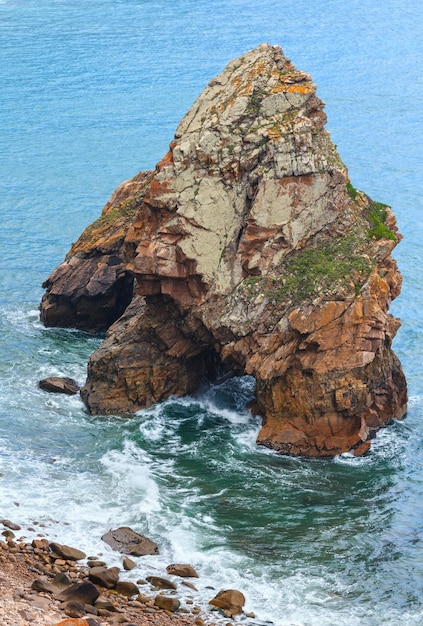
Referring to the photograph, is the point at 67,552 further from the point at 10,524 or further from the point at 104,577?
the point at 10,524

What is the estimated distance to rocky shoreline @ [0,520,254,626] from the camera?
25500 mm

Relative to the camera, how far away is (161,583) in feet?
92.8

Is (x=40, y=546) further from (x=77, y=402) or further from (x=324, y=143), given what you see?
(x=324, y=143)

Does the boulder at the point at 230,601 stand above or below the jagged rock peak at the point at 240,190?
below

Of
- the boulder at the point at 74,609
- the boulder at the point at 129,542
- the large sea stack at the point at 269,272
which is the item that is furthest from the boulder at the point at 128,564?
the large sea stack at the point at 269,272

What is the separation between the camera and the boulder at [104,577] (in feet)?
91.5

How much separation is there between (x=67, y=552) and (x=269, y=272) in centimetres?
1416

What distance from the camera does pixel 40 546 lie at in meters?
29.3

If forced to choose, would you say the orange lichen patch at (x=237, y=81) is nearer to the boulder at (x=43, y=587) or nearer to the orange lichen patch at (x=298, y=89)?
the orange lichen patch at (x=298, y=89)

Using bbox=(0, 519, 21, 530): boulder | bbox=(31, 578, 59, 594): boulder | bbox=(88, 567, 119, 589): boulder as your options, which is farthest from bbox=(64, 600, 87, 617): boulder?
bbox=(0, 519, 21, 530): boulder

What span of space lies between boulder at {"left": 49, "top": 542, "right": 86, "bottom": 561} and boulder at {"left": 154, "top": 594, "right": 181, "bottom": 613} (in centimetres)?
302

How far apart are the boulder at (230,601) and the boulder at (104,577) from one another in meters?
2.75

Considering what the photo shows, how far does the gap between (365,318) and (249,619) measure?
13.8 meters

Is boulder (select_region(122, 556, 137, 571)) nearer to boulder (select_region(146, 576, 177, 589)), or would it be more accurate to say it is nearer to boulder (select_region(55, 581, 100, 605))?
boulder (select_region(146, 576, 177, 589))
